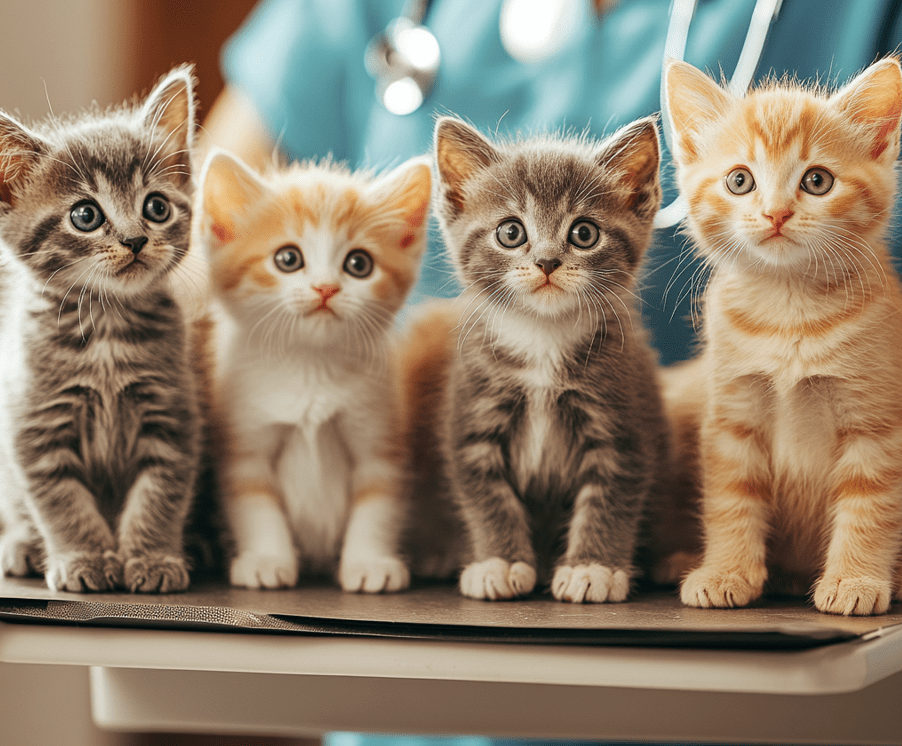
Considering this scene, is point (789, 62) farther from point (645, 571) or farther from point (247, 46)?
point (247, 46)

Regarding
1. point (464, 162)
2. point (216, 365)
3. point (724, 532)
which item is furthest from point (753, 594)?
point (216, 365)

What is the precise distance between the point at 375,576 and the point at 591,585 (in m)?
0.20

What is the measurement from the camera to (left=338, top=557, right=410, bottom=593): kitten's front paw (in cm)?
81

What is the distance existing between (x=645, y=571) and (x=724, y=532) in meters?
0.13

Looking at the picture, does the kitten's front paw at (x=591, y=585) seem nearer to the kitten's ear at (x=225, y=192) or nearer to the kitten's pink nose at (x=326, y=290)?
the kitten's pink nose at (x=326, y=290)

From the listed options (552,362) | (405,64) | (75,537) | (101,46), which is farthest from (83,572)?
(101,46)

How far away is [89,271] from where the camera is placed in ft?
2.41

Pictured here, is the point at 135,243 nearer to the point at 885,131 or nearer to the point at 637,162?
the point at 637,162

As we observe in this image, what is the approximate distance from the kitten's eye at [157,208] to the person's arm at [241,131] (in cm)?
53

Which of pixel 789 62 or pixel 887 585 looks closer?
pixel 887 585

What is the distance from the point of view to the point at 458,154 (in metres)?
0.81

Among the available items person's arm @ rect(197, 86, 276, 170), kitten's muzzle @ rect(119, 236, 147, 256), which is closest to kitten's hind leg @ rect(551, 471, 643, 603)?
kitten's muzzle @ rect(119, 236, 147, 256)

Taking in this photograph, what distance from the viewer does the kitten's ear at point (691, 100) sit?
73 cm

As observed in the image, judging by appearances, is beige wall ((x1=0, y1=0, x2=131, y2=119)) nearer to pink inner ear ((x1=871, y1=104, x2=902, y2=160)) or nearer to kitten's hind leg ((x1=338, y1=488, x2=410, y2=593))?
kitten's hind leg ((x1=338, y1=488, x2=410, y2=593))
